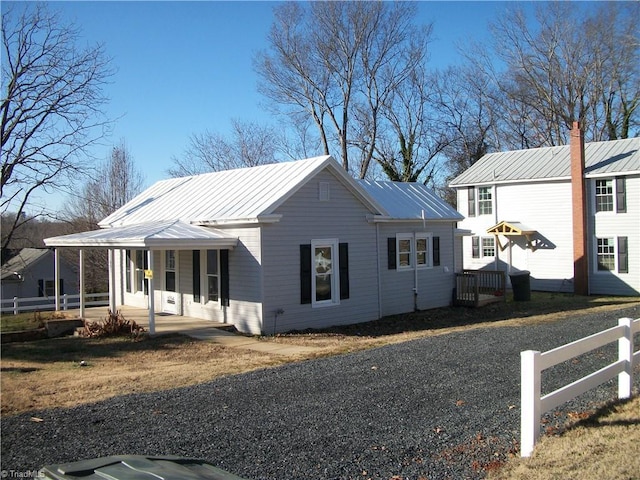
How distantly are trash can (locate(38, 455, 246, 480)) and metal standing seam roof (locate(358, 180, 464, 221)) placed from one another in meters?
15.9

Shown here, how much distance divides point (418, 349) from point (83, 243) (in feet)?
31.9

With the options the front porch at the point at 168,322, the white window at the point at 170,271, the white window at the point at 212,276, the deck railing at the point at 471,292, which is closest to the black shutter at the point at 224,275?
the white window at the point at 212,276

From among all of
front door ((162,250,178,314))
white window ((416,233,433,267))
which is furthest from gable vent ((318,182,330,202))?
front door ((162,250,178,314))

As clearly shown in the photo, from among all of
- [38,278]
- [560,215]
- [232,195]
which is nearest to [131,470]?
[232,195]

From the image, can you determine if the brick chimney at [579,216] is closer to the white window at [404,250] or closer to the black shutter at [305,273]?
the white window at [404,250]

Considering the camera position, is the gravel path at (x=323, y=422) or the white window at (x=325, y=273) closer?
the gravel path at (x=323, y=422)

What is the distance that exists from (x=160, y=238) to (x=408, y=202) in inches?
386

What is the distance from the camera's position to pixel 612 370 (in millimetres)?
7539

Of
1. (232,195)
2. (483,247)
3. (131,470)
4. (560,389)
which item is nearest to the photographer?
(131,470)

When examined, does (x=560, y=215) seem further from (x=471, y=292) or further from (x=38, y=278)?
(x=38, y=278)

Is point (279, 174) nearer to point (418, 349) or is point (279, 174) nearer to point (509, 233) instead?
point (418, 349)

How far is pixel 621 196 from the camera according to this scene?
82.9 feet

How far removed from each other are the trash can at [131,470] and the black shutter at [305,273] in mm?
12246

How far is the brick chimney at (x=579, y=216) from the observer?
83.5 ft
